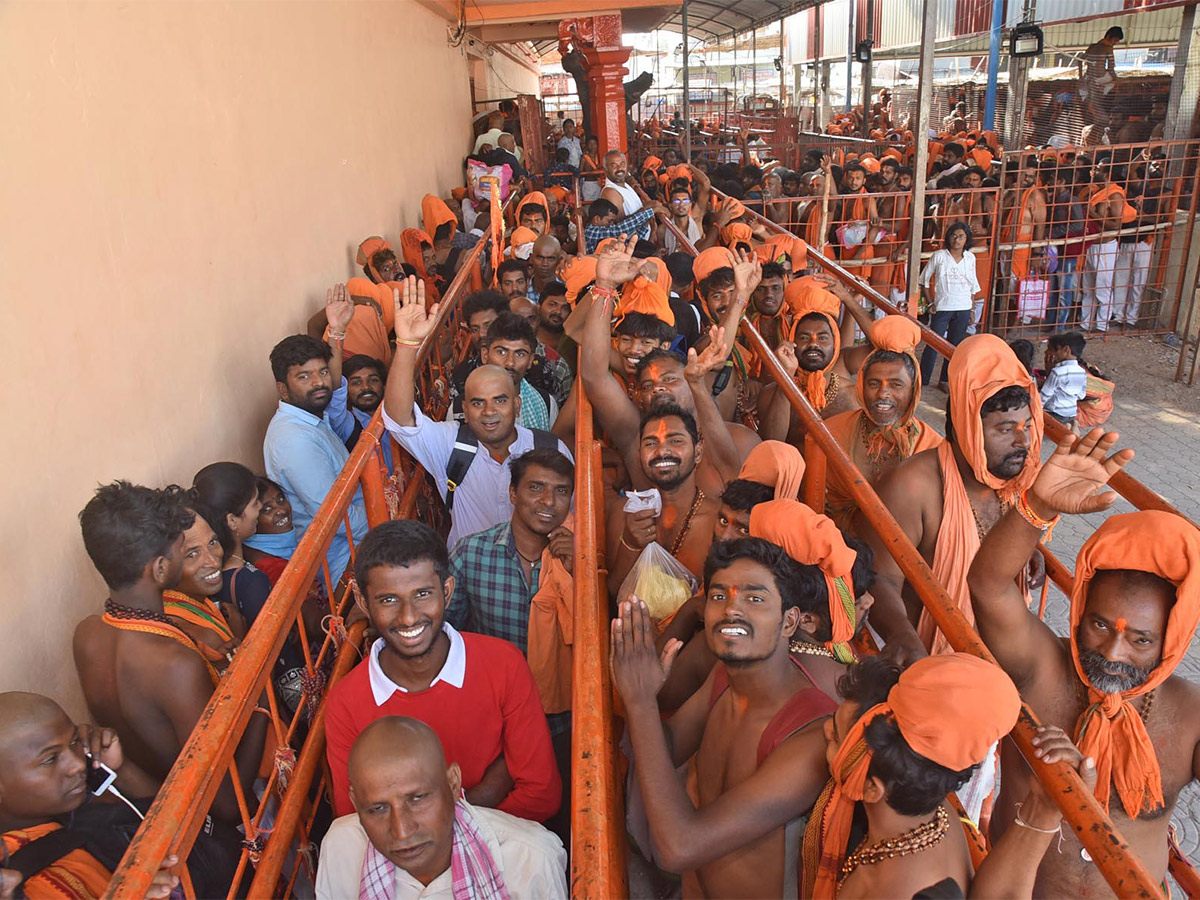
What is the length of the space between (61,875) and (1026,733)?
2.04 m

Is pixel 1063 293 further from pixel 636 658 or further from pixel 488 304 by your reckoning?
pixel 636 658

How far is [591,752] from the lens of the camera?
1.61m

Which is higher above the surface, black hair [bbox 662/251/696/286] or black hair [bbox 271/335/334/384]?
black hair [bbox 271/335/334/384]

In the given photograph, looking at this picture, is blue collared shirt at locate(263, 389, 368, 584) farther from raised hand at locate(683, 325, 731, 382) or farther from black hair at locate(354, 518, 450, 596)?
raised hand at locate(683, 325, 731, 382)

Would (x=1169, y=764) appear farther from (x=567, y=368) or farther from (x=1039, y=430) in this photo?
(x=567, y=368)

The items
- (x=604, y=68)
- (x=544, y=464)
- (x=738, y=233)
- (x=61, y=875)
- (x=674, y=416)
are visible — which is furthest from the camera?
(x=604, y=68)

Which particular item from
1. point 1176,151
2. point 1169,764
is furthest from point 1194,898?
point 1176,151

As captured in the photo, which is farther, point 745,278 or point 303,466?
point 745,278

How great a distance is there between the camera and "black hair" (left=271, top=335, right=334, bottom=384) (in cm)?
406

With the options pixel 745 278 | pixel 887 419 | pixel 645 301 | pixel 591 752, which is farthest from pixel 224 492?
pixel 887 419

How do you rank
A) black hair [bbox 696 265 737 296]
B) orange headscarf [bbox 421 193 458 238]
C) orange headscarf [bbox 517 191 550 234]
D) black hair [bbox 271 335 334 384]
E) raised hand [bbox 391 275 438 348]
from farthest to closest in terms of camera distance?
orange headscarf [bbox 421 193 458 238], orange headscarf [bbox 517 191 550 234], black hair [bbox 696 265 737 296], black hair [bbox 271 335 334 384], raised hand [bbox 391 275 438 348]

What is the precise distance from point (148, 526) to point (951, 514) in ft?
8.58

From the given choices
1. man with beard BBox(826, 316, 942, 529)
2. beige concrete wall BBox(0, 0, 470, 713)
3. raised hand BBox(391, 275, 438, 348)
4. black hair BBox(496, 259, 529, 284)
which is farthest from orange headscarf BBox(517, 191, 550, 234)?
man with beard BBox(826, 316, 942, 529)

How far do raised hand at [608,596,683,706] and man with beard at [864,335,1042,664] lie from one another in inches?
38.6
